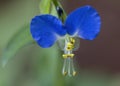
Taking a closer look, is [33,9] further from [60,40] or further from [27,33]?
[60,40]

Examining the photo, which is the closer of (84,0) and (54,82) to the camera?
(54,82)

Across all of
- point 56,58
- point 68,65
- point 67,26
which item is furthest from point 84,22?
point 56,58

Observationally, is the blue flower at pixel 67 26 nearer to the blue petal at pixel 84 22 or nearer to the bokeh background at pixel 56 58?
the blue petal at pixel 84 22

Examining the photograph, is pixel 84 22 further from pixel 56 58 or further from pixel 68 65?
pixel 56 58

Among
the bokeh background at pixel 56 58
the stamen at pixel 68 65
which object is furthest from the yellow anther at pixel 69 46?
the bokeh background at pixel 56 58

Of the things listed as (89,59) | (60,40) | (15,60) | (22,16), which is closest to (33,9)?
(22,16)

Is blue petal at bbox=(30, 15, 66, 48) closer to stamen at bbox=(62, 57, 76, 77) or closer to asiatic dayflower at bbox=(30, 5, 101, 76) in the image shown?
asiatic dayflower at bbox=(30, 5, 101, 76)

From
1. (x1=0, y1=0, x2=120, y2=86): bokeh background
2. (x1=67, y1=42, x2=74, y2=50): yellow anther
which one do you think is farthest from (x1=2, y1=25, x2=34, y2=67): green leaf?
(x1=67, y1=42, x2=74, y2=50): yellow anther
